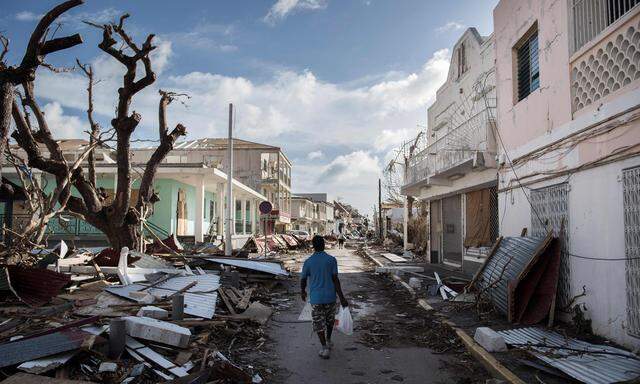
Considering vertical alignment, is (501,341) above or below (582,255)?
below

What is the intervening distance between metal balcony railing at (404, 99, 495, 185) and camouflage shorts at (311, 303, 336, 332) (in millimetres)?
8046

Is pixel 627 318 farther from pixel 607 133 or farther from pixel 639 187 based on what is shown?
pixel 607 133

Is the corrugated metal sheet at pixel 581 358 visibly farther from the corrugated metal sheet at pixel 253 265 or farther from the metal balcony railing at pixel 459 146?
the corrugated metal sheet at pixel 253 265

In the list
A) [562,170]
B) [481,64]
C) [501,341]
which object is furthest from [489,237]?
[501,341]

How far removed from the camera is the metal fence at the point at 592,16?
6969mm

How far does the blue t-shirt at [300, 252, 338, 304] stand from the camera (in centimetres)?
664

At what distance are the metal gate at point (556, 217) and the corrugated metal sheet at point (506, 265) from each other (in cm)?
33

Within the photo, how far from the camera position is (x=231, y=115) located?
19344 mm

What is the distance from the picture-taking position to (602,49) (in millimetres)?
7109

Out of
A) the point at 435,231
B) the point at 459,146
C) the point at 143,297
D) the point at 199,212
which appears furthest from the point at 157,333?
the point at 435,231

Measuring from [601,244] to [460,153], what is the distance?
8.43 m

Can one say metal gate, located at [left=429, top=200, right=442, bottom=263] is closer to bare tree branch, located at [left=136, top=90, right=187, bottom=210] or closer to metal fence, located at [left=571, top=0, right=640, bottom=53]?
bare tree branch, located at [left=136, top=90, right=187, bottom=210]

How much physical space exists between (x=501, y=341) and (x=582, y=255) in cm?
232

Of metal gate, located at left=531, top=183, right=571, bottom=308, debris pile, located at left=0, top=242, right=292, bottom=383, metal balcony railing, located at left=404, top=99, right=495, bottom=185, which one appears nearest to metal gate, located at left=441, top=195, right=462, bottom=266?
metal balcony railing, located at left=404, top=99, right=495, bottom=185
